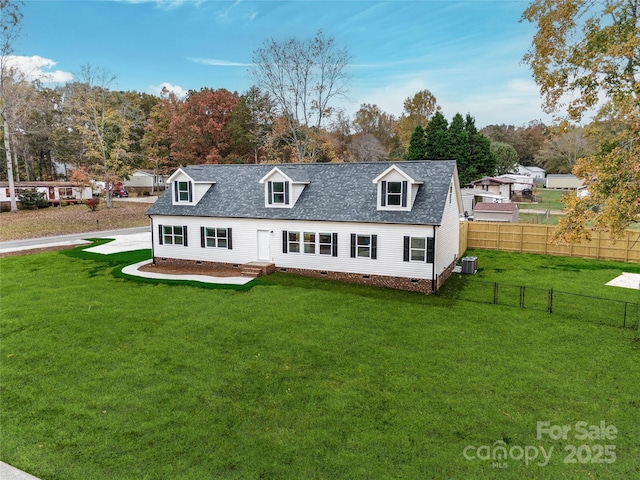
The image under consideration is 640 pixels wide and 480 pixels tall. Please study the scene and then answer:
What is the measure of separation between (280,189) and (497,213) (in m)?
18.7

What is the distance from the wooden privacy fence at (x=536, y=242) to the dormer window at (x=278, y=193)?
11239 mm

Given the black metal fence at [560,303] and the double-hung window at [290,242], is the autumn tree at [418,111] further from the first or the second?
the black metal fence at [560,303]

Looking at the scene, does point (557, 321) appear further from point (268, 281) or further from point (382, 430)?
point (268, 281)

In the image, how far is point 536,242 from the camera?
82.2 ft

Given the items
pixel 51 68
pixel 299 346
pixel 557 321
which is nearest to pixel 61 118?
pixel 51 68

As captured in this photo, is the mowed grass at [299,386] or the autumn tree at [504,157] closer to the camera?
the mowed grass at [299,386]

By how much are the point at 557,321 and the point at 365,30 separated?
1915cm

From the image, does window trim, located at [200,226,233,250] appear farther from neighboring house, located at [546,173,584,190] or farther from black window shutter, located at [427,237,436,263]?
neighboring house, located at [546,173,584,190]

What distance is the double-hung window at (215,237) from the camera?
20786 mm

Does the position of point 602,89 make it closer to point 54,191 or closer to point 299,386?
point 299,386

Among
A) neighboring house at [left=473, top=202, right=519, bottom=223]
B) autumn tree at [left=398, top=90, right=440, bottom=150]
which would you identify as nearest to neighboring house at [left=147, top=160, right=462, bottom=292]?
neighboring house at [left=473, top=202, right=519, bottom=223]

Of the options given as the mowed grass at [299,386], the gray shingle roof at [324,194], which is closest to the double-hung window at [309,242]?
the gray shingle roof at [324,194]

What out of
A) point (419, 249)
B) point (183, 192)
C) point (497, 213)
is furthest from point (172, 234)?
point (497, 213)

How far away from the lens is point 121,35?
27406 mm
